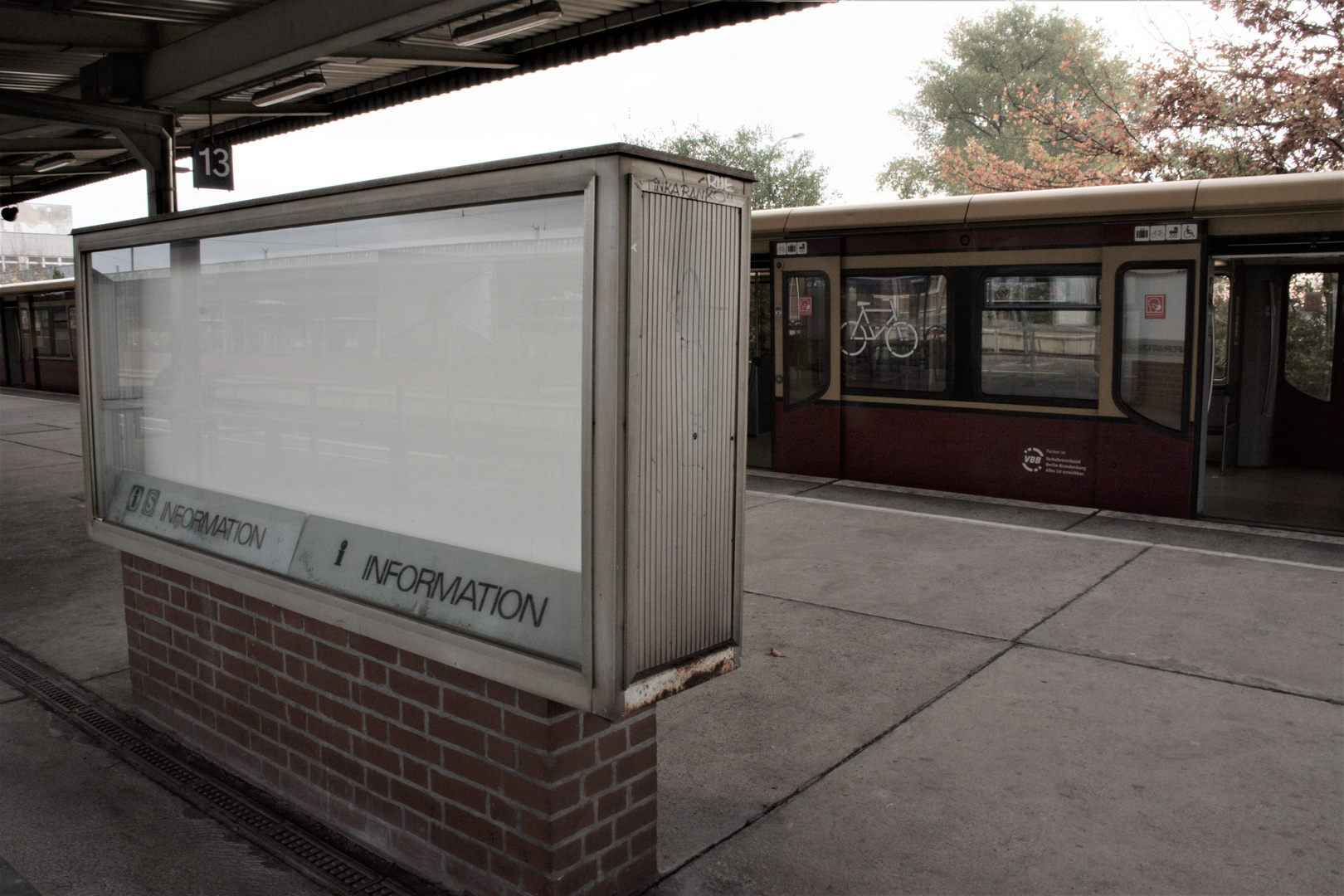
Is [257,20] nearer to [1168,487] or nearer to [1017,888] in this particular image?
[1017,888]

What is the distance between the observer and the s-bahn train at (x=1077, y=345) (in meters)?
7.57

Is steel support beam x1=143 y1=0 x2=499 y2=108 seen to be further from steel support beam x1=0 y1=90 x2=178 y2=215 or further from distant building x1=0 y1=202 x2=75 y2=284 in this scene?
distant building x1=0 y1=202 x2=75 y2=284

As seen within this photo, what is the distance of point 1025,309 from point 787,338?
7.81 ft

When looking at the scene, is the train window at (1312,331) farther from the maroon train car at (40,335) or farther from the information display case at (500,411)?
the maroon train car at (40,335)

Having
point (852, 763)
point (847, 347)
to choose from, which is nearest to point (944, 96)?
point (847, 347)

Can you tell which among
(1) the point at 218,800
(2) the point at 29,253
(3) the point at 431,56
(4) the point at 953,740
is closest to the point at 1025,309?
(3) the point at 431,56

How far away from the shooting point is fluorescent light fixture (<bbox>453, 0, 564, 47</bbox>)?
5.44 meters

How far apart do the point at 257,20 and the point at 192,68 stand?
661mm

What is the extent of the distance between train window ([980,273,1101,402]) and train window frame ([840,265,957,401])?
27cm

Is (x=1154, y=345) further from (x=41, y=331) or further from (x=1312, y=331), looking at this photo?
(x=41, y=331)

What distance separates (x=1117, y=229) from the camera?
782 centimetres

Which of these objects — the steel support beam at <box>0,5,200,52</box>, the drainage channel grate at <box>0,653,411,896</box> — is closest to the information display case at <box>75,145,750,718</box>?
the drainage channel grate at <box>0,653,411,896</box>

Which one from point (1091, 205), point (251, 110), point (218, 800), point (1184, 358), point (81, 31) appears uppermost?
point (251, 110)

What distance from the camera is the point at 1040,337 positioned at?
834 centimetres
